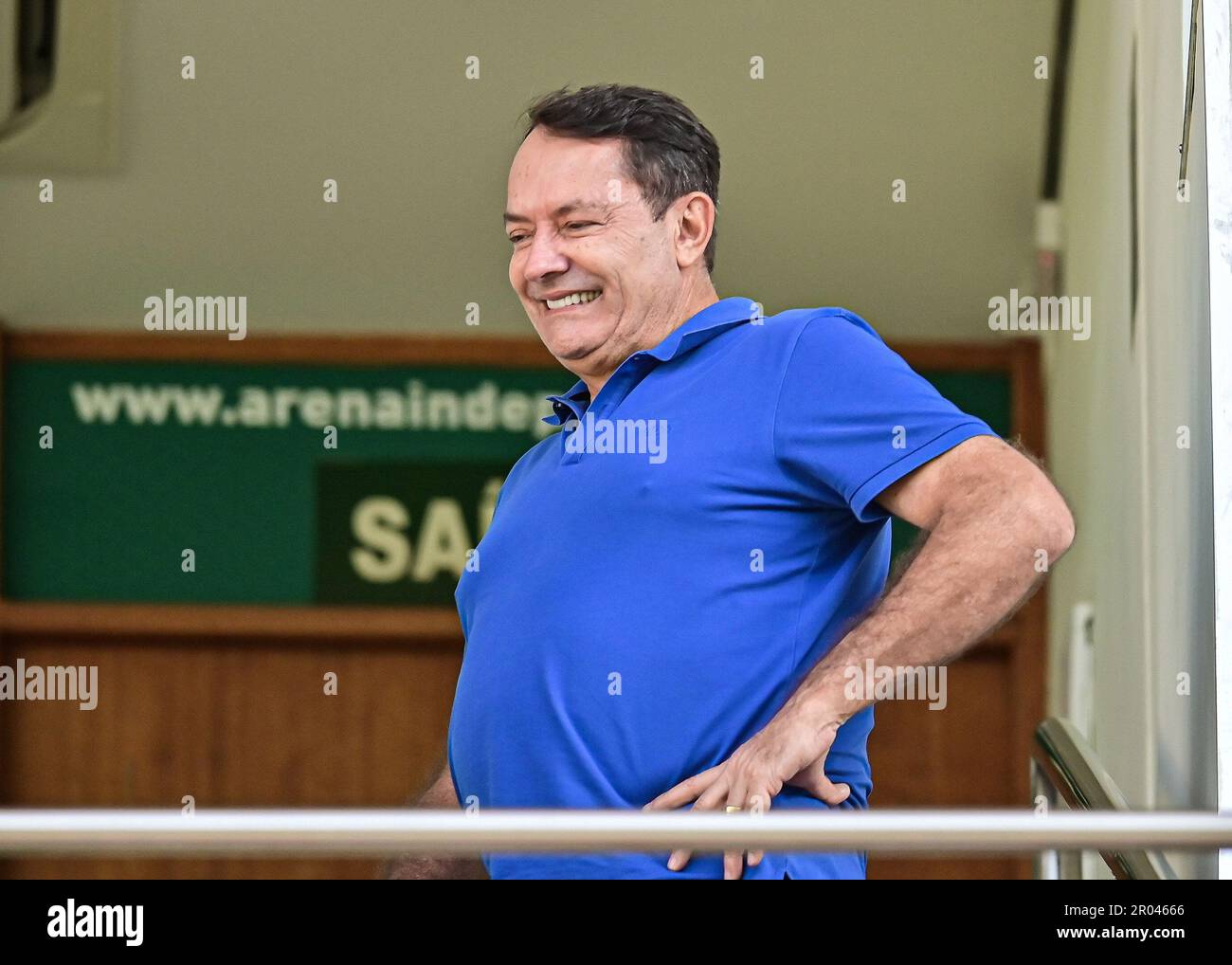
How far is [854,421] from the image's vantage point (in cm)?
140

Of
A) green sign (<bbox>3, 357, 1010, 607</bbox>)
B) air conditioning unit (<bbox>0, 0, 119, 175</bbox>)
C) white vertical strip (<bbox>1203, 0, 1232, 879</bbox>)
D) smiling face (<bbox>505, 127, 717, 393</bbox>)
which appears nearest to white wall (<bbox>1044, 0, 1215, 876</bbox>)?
white vertical strip (<bbox>1203, 0, 1232, 879</bbox>)

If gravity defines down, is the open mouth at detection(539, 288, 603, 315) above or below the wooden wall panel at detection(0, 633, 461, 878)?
above

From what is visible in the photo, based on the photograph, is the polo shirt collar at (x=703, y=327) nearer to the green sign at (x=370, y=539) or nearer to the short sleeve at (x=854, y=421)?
the short sleeve at (x=854, y=421)

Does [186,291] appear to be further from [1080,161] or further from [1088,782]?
[1088,782]

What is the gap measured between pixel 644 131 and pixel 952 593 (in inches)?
22.8

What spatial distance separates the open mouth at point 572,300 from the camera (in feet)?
5.31

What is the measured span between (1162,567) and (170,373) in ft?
6.56

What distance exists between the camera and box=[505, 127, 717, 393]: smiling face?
1610mm

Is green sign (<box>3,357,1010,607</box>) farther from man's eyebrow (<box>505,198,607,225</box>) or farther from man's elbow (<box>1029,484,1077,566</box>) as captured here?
man's elbow (<box>1029,484,1077,566</box>)

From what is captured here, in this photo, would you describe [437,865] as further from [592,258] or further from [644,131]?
[644,131]

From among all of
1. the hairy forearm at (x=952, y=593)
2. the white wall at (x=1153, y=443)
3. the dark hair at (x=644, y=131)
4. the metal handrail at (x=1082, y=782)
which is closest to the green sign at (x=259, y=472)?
the white wall at (x=1153, y=443)

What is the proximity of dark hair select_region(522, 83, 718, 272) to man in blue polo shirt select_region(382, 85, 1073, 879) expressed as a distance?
145 mm

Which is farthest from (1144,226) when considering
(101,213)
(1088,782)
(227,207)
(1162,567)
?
(101,213)
